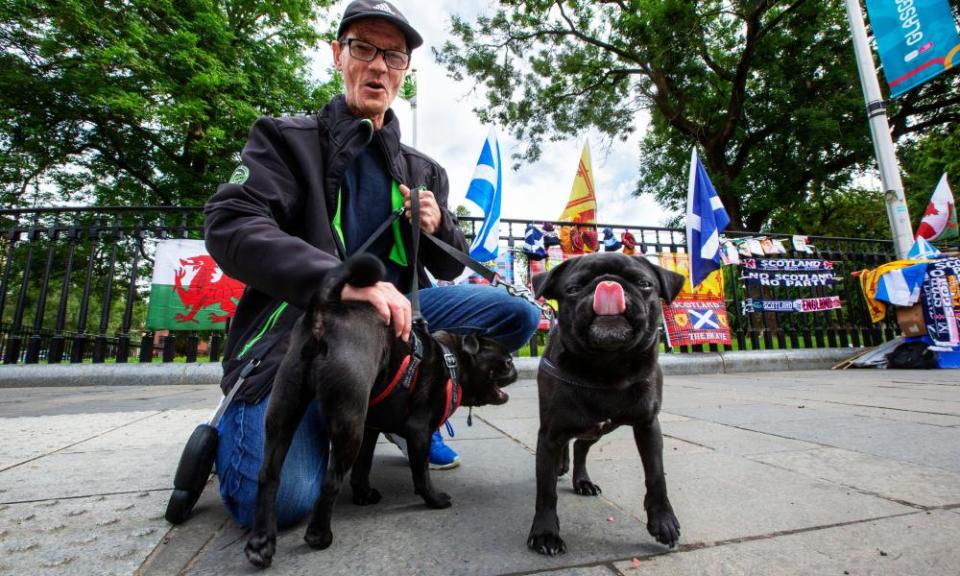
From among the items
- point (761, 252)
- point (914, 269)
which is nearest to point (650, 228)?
point (761, 252)

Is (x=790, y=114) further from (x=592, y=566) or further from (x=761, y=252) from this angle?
(x=592, y=566)

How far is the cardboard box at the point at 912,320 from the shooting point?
24.0 feet

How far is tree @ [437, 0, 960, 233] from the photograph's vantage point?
47.6 feet

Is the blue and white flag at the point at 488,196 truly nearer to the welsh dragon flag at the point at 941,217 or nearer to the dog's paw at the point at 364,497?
the dog's paw at the point at 364,497

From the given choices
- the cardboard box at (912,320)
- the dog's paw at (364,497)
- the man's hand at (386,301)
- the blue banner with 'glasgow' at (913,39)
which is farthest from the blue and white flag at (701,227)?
the man's hand at (386,301)

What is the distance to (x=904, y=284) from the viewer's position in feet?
24.1

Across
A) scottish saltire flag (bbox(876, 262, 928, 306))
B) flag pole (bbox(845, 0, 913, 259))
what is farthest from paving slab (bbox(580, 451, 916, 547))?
flag pole (bbox(845, 0, 913, 259))

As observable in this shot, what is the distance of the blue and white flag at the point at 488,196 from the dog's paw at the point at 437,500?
5758mm

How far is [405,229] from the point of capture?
224cm

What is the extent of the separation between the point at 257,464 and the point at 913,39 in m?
11.3

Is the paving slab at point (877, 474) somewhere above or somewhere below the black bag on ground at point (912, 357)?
below

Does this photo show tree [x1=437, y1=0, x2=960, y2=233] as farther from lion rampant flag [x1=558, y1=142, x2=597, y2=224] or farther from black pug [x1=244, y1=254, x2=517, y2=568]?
black pug [x1=244, y1=254, x2=517, y2=568]

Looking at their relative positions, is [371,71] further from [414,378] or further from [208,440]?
[208,440]

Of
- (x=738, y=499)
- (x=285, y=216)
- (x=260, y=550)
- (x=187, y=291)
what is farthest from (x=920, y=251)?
(x=187, y=291)
